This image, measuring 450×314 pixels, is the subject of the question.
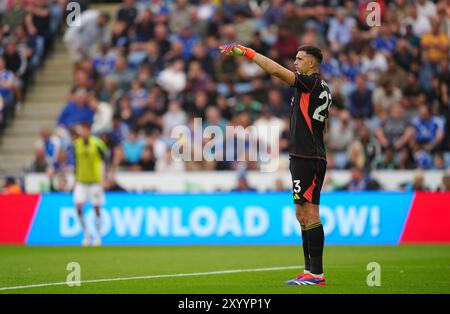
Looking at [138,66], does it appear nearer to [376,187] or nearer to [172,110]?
[172,110]

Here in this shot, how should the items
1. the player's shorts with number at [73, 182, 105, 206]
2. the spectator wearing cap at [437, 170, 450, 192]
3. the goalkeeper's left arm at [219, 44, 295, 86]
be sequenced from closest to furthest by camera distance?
the goalkeeper's left arm at [219, 44, 295, 86]
the player's shorts with number at [73, 182, 105, 206]
the spectator wearing cap at [437, 170, 450, 192]

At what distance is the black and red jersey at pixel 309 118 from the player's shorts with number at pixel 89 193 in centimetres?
1003

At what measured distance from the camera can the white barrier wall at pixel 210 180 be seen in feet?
69.9

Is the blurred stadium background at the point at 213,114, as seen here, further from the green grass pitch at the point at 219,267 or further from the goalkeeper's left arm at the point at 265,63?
the goalkeeper's left arm at the point at 265,63

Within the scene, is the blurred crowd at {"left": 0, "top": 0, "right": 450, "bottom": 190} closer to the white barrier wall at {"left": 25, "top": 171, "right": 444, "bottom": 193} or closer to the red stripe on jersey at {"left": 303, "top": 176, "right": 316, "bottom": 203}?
the white barrier wall at {"left": 25, "top": 171, "right": 444, "bottom": 193}

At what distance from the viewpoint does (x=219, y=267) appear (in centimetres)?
1363

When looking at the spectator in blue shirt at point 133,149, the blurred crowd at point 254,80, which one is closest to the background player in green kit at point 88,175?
the blurred crowd at point 254,80

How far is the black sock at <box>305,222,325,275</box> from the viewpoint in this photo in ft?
34.8

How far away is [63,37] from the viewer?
2859 centimetres

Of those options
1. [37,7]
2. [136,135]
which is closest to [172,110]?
[136,135]

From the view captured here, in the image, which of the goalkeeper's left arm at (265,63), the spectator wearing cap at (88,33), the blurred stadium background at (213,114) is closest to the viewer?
the goalkeeper's left arm at (265,63)

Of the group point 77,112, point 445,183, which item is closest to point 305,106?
point 445,183

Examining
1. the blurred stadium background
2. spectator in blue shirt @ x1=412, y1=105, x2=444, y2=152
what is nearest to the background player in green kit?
the blurred stadium background

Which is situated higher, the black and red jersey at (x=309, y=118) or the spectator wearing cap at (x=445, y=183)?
the black and red jersey at (x=309, y=118)
